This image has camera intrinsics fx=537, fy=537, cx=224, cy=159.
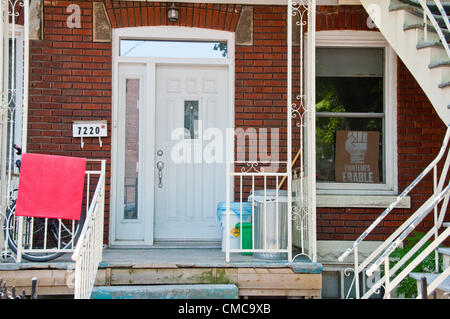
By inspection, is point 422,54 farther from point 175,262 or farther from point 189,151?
point 175,262

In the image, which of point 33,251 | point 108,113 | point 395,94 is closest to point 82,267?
point 33,251

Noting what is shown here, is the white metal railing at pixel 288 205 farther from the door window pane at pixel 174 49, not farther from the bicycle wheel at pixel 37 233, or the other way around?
the bicycle wheel at pixel 37 233

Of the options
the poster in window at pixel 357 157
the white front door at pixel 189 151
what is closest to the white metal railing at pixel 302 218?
the poster in window at pixel 357 157

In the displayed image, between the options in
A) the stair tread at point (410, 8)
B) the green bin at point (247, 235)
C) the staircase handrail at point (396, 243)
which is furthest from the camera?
the green bin at point (247, 235)

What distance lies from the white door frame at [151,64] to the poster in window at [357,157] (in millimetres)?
1447

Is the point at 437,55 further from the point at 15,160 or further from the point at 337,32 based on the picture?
the point at 15,160

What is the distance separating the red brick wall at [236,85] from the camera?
21.4 ft

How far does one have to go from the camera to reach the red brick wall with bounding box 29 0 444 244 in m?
6.52

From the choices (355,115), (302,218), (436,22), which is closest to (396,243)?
(302,218)

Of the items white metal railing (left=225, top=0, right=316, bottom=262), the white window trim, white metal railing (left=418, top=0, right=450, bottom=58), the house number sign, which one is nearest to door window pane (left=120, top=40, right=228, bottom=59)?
the house number sign

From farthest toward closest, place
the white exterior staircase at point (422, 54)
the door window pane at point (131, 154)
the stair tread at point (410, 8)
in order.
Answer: the door window pane at point (131, 154), the stair tread at point (410, 8), the white exterior staircase at point (422, 54)

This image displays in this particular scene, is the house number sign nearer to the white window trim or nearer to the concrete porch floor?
the concrete porch floor

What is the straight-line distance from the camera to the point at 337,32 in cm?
679

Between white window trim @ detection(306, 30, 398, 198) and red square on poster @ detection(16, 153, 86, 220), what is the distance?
3.02 meters
